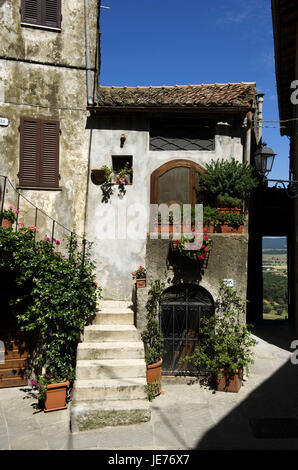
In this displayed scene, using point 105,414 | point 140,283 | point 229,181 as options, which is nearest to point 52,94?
point 229,181

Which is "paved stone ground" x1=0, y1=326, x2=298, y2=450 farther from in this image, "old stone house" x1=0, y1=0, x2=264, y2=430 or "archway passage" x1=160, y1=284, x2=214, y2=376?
"old stone house" x1=0, y1=0, x2=264, y2=430

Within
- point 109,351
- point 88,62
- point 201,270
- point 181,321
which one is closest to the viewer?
point 109,351

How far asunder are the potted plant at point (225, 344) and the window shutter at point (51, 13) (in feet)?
25.5

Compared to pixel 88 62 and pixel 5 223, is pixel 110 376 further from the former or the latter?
pixel 88 62

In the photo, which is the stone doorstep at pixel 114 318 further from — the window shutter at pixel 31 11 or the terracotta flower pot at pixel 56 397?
the window shutter at pixel 31 11

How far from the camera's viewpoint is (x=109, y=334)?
8.35 meters

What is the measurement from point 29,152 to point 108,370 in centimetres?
562

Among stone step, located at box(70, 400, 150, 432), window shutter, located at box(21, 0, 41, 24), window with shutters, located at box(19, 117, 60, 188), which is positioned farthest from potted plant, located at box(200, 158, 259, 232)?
window shutter, located at box(21, 0, 41, 24)

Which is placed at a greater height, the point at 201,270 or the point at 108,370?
the point at 201,270

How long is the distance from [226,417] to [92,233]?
17.7 ft

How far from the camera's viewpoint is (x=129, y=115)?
1033cm

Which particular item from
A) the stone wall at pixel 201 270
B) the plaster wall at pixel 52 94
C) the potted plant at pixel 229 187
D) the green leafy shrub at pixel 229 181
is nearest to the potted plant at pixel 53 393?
the stone wall at pixel 201 270

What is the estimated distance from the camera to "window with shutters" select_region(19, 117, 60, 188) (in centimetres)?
980
